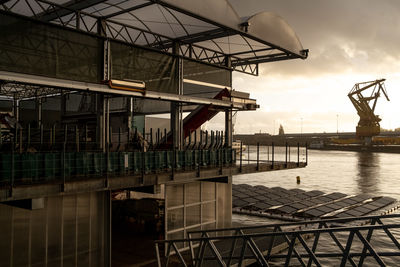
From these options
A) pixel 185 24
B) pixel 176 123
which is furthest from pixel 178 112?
pixel 185 24

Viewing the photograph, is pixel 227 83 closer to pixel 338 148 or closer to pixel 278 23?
pixel 278 23

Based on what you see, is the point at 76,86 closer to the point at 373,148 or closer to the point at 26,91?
the point at 26,91

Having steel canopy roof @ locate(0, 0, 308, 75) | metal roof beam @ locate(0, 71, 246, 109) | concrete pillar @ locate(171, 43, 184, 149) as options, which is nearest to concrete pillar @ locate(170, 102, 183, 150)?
concrete pillar @ locate(171, 43, 184, 149)

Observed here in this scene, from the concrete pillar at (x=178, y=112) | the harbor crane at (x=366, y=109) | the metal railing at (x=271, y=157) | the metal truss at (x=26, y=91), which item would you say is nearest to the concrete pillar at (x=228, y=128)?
the metal railing at (x=271, y=157)

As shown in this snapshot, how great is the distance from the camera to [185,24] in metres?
21.1

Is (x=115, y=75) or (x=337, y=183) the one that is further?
(x=337, y=183)

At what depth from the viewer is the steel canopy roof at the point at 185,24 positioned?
59.5 feet

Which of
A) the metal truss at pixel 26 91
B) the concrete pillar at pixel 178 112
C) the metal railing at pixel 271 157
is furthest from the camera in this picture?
the metal truss at pixel 26 91

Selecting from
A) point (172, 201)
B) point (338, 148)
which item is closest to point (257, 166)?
point (172, 201)

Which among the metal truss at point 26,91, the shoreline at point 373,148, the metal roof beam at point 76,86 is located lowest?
the shoreline at point 373,148

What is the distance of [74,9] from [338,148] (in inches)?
6535

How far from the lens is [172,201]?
62.6ft

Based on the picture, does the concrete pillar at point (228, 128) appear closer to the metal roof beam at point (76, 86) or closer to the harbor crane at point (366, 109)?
the metal roof beam at point (76, 86)

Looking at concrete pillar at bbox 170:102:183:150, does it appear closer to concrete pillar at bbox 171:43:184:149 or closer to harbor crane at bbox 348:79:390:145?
concrete pillar at bbox 171:43:184:149
